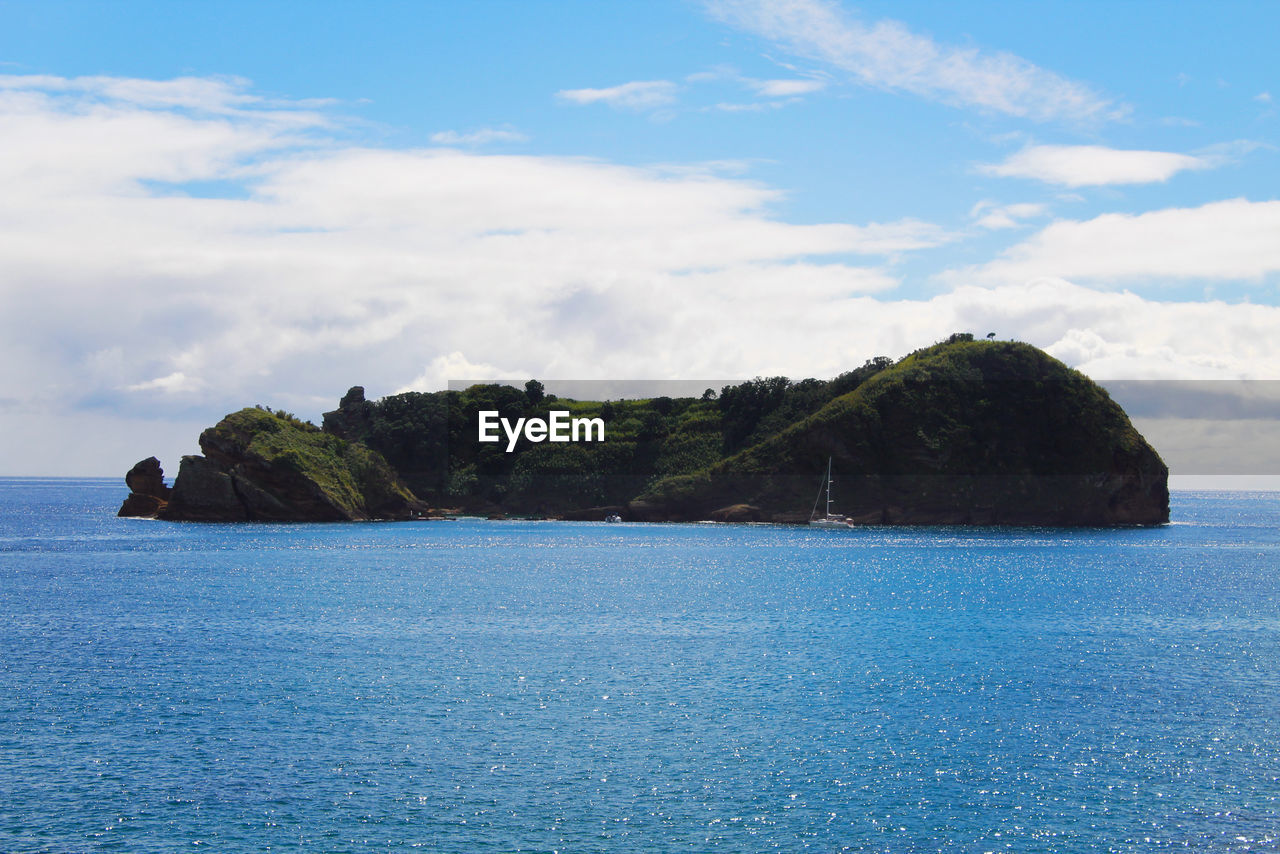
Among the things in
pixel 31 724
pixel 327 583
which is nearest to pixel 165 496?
pixel 327 583

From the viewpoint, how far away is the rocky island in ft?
494

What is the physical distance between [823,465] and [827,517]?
1114 centimetres

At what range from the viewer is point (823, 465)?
155500 mm

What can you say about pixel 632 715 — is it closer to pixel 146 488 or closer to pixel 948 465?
pixel 948 465

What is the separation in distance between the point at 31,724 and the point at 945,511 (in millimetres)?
138969

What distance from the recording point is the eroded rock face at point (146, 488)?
149250mm

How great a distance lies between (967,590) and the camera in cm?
7256

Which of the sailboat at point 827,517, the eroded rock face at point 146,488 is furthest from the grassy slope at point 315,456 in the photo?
the sailboat at point 827,517

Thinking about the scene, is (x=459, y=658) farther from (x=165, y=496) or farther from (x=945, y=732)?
(x=165, y=496)

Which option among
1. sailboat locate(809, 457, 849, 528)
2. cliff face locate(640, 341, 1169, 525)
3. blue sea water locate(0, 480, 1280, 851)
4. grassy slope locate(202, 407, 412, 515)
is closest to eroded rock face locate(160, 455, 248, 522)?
grassy slope locate(202, 407, 412, 515)

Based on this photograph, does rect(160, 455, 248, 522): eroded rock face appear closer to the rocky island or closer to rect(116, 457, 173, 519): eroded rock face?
the rocky island

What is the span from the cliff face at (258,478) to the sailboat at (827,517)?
69034mm

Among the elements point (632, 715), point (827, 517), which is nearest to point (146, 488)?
point (827, 517)

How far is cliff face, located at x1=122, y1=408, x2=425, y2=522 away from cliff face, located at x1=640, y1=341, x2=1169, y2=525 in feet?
159
